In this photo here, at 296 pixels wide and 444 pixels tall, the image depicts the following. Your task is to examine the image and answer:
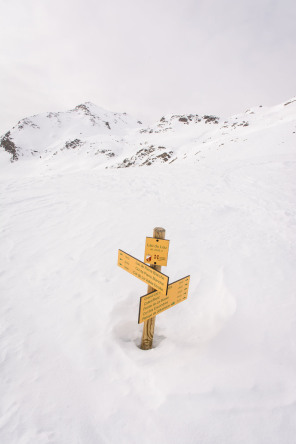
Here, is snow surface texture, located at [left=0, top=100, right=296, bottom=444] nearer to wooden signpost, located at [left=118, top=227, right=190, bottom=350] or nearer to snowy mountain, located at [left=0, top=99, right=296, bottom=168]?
wooden signpost, located at [left=118, top=227, right=190, bottom=350]

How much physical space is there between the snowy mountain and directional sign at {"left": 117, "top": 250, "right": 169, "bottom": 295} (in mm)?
15904

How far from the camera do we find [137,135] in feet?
173

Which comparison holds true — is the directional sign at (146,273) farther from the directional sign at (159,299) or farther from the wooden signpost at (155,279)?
the directional sign at (159,299)

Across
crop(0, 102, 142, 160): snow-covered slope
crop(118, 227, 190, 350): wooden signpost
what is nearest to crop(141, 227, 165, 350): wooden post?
crop(118, 227, 190, 350): wooden signpost

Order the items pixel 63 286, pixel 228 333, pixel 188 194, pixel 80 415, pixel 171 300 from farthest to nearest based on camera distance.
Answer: pixel 188 194 → pixel 63 286 → pixel 228 333 → pixel 171 300 → pixel 80 415

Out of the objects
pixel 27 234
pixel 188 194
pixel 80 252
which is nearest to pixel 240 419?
pixel 80 252

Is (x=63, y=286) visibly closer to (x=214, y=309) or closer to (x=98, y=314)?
(x=98, y=314)

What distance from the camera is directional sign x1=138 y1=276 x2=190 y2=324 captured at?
2.13m

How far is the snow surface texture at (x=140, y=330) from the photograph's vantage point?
182 centimetres

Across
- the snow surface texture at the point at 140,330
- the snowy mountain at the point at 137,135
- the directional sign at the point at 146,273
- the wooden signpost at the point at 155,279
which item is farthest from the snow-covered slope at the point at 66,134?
the wooden signpost at the point at 155,279

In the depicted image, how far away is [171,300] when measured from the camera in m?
2.30

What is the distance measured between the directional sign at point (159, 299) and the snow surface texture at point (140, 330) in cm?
65

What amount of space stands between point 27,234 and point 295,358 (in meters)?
5.75

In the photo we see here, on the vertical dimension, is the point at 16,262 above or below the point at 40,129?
below
